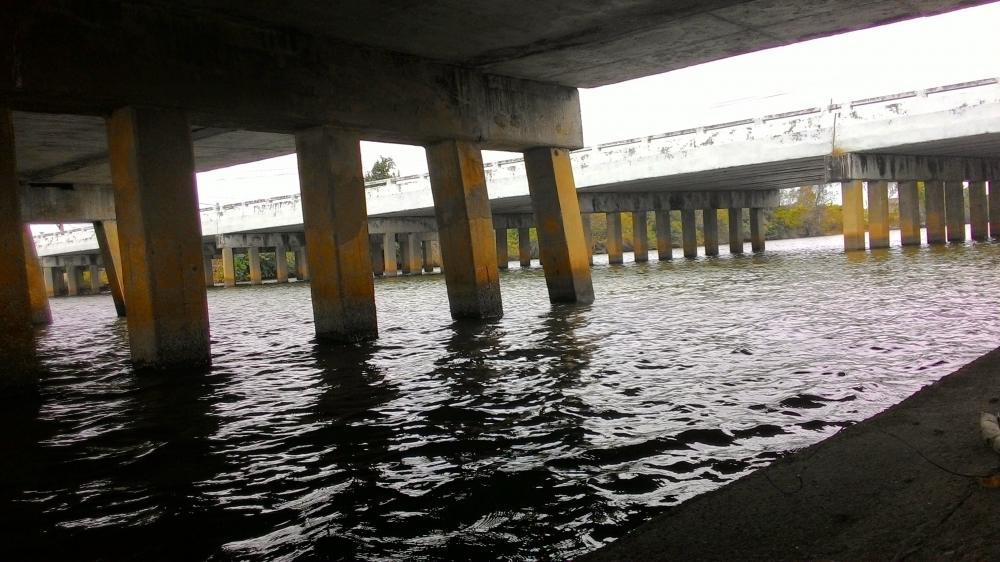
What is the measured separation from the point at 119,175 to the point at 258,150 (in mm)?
10419

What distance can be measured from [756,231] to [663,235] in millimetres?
7306

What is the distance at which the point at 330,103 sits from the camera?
11.7 m

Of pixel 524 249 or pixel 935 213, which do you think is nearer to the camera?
pixel 935 213

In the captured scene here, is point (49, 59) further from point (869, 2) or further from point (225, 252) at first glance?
point (225, 252)

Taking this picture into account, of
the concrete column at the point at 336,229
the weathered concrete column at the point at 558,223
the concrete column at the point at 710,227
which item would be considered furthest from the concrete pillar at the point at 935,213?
the concrete column at the point at 336,229

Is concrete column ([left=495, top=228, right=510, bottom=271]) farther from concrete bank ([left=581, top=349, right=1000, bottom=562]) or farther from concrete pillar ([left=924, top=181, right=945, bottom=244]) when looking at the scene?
concrete bank ([left=581, top=349, right=1000, bottom=562])

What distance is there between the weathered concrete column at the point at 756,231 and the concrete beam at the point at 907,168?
10.5 m

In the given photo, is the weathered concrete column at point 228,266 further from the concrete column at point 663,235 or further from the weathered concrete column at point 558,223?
the weathered concrete column at point 558,223

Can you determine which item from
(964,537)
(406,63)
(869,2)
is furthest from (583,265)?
(964,537)

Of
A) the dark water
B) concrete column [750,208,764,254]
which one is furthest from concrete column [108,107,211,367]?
concrete column [750,208,764,254]

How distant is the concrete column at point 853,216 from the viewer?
32.4m

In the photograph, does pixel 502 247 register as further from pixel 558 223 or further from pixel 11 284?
pixel 11 284

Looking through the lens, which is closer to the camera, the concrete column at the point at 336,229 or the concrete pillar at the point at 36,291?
the concrete column at the point at 336,229

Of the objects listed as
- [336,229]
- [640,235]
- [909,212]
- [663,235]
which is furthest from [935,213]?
[336,229]
